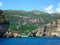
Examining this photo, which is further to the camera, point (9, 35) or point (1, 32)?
point (9, 35)

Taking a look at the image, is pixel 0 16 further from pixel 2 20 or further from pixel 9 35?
pixel 9 35

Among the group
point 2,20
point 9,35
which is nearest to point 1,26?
point 2,20

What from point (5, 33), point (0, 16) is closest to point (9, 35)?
point (5, 33)

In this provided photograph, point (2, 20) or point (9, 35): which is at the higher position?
point (2, 20)

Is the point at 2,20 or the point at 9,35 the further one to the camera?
the point at 9,35

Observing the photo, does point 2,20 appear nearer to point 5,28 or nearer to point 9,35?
point 5,28

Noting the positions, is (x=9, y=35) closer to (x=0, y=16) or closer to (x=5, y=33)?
(x=5, y=33)

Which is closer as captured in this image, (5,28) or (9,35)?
(5,28)

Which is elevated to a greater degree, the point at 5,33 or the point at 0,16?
the point at 0,16
